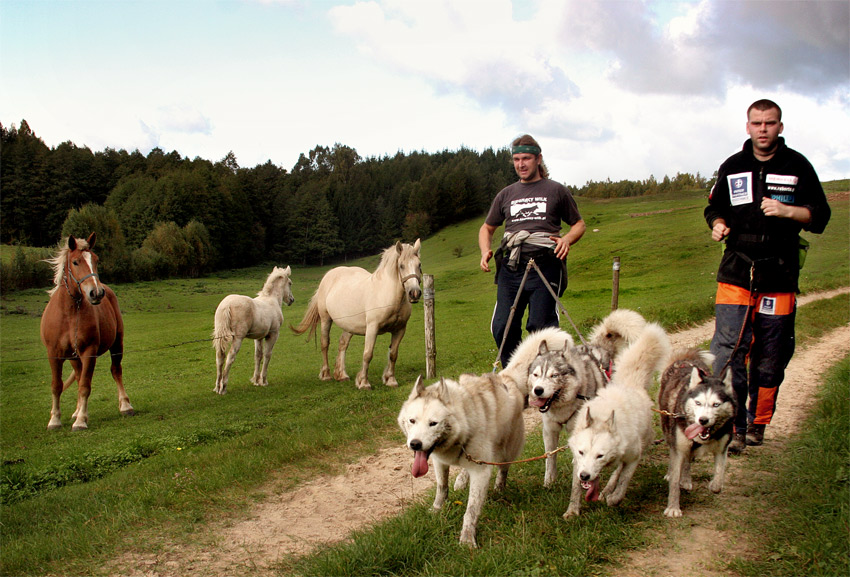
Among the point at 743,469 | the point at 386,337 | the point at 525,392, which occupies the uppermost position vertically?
the point at 525,392

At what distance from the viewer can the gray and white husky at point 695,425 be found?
4.35 meters

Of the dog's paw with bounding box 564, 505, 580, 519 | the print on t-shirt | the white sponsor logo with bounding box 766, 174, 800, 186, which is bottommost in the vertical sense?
the dog's paw with bounding box 564, 505, 580, 519

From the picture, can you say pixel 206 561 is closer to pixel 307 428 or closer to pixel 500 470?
pixel 500 470

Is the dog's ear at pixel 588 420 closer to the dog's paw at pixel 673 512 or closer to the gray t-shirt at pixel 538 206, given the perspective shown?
the dog's paw at pixel 673 512

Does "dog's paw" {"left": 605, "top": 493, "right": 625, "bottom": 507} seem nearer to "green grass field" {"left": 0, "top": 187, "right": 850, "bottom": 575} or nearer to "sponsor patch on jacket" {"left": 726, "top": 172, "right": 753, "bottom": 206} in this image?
"green grass field" {"left": 0, "top": 187, "right": 850, "bottom": 575}

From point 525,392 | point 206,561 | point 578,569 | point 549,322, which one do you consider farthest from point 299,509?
point 549,322

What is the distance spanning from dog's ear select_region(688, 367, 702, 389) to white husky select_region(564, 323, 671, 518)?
0.41 metres

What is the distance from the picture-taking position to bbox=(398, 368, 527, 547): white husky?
392 centimetres

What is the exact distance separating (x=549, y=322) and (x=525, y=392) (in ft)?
4.70

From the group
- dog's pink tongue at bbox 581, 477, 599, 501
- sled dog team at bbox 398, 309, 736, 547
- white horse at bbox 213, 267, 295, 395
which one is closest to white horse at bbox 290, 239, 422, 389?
white horse at bbox 213, 267, 295, 395

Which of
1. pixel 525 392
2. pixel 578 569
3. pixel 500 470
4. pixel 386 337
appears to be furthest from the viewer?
pixel 386 337

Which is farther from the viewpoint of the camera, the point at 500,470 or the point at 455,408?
the point at 500,470

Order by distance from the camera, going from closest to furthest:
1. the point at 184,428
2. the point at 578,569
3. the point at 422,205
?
the point at 578,569 → the point at 184,428 → the point at 422,205

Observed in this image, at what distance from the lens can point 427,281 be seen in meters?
11.2
